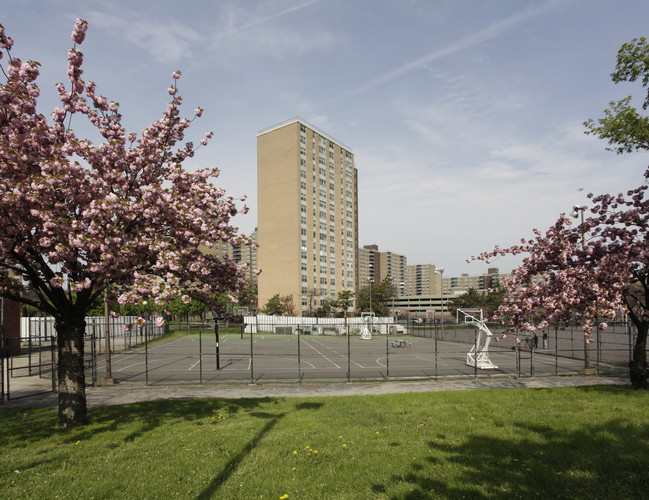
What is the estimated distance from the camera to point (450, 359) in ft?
96.6

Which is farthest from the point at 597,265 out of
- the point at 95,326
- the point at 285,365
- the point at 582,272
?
the point at 95,326

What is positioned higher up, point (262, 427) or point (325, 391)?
point (262, 427)

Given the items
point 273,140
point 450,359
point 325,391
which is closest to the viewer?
point 325,391

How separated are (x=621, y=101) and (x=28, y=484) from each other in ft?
63.7

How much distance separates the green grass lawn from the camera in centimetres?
633

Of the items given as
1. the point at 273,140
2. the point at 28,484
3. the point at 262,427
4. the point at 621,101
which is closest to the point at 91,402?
the point at 262,427

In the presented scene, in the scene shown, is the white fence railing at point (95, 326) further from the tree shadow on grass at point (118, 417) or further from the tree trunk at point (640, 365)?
the tree trunk at point (640, 365)

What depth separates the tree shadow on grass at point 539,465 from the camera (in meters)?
6.12

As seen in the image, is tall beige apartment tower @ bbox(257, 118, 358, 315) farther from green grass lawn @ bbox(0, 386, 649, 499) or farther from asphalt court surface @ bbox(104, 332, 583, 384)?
green grass lawn @ bbox(0, 386, 649, 499)

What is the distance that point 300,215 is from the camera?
90125mm

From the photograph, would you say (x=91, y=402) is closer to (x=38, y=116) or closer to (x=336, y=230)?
(x=38, y=116)

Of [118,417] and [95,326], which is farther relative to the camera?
[95,326]

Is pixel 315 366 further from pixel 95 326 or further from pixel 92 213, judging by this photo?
pixel 92 213

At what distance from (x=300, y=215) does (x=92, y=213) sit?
82636 mm
